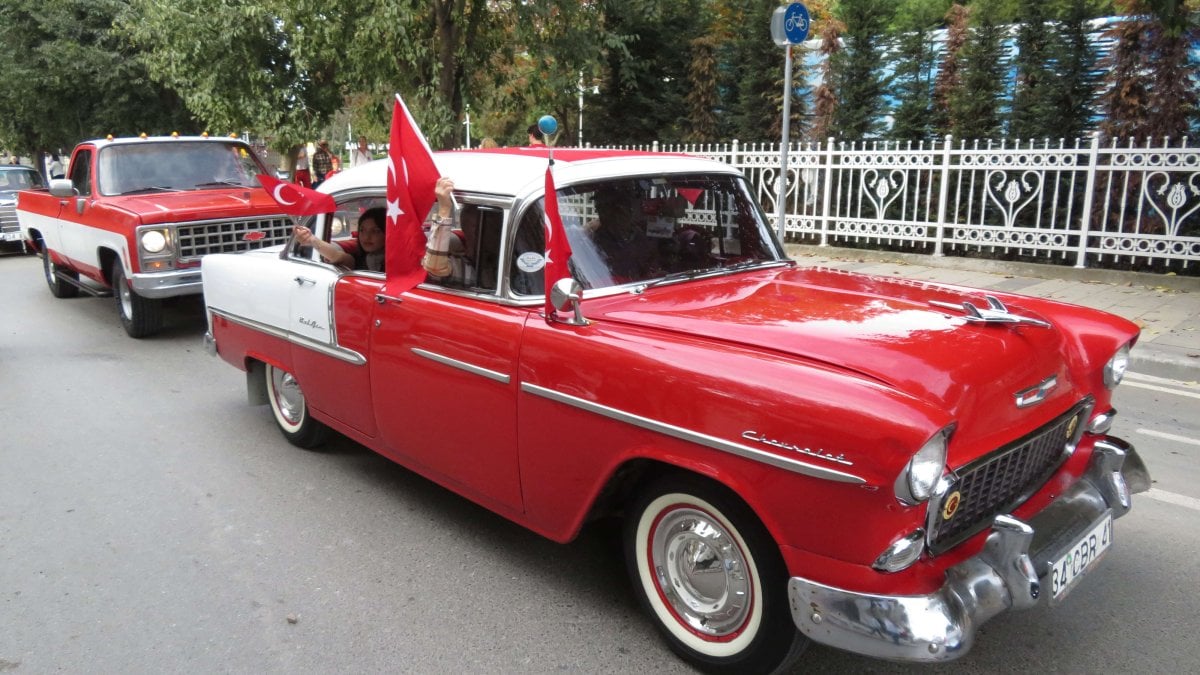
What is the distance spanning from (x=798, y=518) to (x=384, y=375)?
2263mm

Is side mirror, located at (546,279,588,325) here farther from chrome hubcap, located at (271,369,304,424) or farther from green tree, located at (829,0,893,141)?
green tree, located at (829,0,893,141)

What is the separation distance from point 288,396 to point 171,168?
5.18 meters

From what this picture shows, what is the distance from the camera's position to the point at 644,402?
2783 mm

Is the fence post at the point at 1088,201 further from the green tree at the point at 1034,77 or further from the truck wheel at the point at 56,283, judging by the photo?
the truck wheel at the point at 56,283

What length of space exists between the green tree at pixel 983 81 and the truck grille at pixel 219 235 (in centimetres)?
957

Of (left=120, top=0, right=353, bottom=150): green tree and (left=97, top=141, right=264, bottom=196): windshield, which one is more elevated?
(left=120, top=0, right=353, bottom=150): green tree

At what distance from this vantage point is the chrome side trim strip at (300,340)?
4230 mm

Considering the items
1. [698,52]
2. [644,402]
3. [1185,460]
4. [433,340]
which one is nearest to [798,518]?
[644,402]

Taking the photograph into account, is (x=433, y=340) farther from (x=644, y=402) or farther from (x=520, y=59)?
(x=520, y=59)

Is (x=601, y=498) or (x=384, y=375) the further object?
(x=384, y=375)

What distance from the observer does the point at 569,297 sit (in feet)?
9.79

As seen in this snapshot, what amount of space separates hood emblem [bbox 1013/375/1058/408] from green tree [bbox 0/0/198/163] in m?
24.2

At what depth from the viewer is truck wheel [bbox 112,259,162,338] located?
27.3ft

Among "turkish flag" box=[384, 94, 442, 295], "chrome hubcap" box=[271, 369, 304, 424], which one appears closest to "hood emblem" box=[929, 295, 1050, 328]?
"turkish flag" box=[384, 94, 442, 295]
